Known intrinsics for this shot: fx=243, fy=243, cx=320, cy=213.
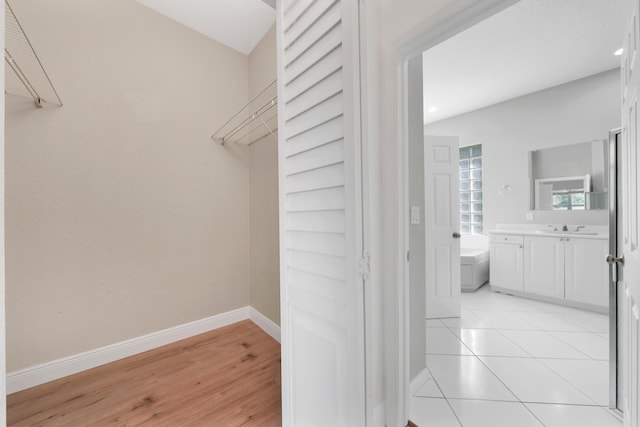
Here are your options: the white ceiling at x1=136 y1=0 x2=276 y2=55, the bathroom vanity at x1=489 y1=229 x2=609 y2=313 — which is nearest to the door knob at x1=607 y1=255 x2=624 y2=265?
the bathroom vanity at x1=489 y1=229 x2=609 y2=313

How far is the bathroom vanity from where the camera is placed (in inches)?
107

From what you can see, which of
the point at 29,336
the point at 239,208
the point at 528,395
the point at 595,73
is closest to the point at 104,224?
the point at 29,336

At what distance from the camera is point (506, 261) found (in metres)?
3.41

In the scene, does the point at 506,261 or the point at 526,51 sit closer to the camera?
the point at 526,51

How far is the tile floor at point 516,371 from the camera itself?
142cm

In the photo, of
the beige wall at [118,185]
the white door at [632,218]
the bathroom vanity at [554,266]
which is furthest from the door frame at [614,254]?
the beige wall at [118,185]

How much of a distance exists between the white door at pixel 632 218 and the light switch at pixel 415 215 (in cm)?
89

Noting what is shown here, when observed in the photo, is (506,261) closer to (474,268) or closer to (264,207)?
(474,268)

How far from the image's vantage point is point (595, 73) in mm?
3041

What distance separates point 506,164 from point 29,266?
5.48 m

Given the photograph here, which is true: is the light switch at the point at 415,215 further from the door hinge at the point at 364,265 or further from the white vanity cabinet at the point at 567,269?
the white vanity cabinet at the point at 567,269

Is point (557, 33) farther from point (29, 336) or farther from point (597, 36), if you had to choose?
point (29, 336)

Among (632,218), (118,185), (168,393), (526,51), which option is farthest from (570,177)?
(118,185)

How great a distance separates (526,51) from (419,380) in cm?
339
